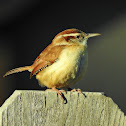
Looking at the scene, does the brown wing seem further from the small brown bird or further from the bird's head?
the bird's head

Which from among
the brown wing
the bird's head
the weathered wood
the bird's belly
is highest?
the bird's head

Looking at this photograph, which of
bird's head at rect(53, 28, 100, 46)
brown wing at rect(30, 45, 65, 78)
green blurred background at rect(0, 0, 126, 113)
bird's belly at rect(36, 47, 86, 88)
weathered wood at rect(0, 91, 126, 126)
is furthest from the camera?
green blurred background at rect(0, 0, 126, 113)

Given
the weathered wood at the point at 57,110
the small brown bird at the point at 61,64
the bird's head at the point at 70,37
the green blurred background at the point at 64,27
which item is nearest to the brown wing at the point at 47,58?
the small brown bird at the point at 61,64

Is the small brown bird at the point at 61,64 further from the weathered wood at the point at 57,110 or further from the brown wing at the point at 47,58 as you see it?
the weathered wood at the point at 57,110

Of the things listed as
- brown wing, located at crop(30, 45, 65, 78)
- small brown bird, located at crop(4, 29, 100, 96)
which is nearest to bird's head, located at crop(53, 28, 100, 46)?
small brown bird, located at crop(4, 29, 100, 96)

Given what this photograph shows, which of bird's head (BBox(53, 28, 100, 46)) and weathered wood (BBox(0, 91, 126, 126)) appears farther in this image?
bird's head (BBox(53, 28, 100, 46))
